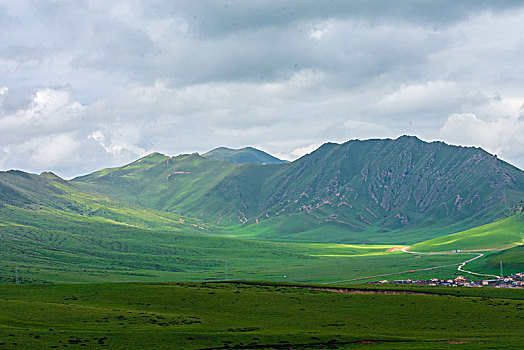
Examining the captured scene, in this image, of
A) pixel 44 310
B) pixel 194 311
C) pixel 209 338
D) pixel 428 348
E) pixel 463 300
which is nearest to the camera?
pixel 428 348

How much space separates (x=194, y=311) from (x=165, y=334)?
111ft

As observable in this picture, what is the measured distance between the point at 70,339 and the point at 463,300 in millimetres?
96813

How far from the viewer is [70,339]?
94188mm

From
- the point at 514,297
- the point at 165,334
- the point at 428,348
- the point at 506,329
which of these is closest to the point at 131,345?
the point at 165,334

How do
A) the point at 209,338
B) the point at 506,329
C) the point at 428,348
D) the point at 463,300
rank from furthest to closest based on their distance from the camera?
the point at 463,300 < the point at 506,329 < the point at 209,338 < the point at 428,348

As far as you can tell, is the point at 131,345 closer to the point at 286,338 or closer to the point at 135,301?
the point at 286,338

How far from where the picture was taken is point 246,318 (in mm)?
128375

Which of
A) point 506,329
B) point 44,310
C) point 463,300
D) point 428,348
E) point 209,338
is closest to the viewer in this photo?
point 428,348

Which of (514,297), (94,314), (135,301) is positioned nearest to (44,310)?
(94,314)

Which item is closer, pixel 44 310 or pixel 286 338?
pixel 286 338

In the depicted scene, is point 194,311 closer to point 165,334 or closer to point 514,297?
point 165,334

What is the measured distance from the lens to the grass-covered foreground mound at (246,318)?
9731 cm

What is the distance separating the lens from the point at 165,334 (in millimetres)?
101500

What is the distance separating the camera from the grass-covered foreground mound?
97.3m
